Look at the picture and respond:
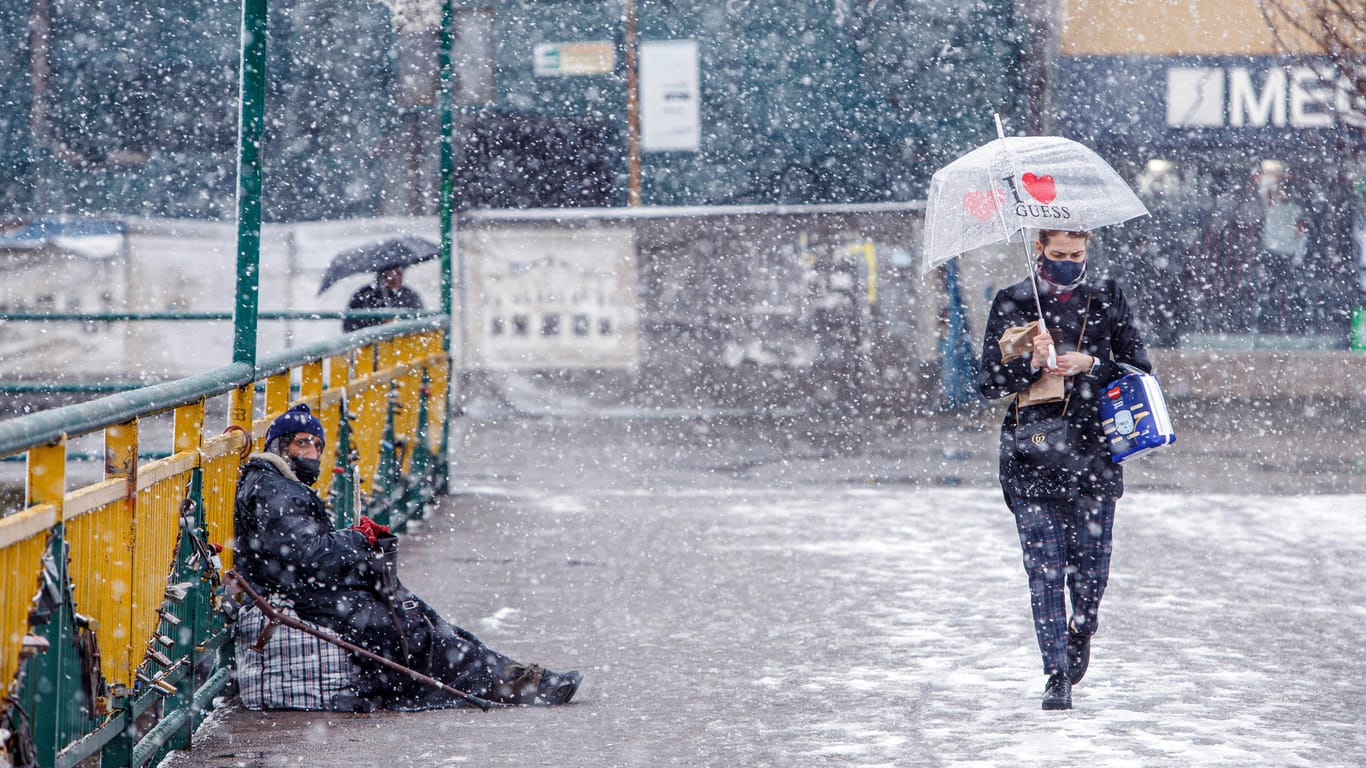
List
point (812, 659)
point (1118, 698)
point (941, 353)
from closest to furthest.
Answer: point (1118, 698) → point (812, 659) → point (941, 353)

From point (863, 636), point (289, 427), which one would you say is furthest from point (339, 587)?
point (863, 636)

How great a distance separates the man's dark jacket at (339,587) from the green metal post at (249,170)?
1.74ft

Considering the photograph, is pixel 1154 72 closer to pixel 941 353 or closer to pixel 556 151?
pixel 941 353

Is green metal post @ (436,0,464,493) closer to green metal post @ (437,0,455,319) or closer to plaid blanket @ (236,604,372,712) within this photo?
green metal post @ (437,0,455,319)

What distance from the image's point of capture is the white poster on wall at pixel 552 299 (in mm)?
18125

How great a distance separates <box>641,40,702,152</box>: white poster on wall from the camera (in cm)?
2186

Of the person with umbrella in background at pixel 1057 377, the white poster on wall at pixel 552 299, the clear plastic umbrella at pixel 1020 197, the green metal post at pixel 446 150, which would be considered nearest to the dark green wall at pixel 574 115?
the white poster on wall at pixel 552 299

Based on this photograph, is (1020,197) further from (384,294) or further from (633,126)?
(633,126)

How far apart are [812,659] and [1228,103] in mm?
15841

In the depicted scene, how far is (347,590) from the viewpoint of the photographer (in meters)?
6.21

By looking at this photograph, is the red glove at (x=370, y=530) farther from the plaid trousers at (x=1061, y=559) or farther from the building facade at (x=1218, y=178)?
the building facade at (x=1218, y=178)

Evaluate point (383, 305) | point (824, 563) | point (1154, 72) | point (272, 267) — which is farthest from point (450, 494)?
point (1154, 72)

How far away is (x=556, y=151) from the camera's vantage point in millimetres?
21906

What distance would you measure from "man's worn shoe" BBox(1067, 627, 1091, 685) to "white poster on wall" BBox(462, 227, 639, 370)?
12093 millimetres
